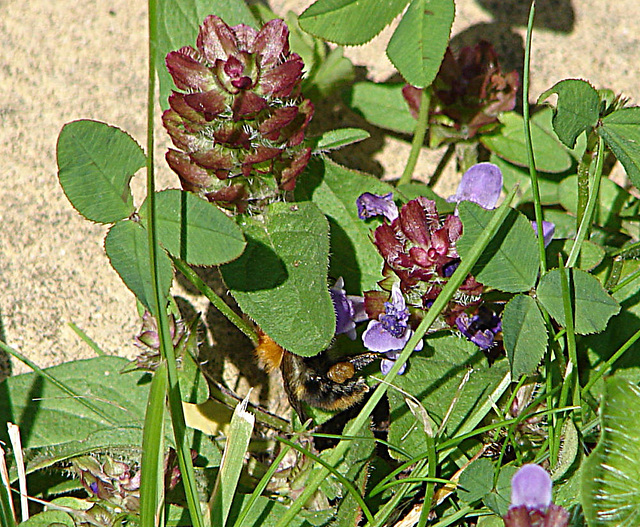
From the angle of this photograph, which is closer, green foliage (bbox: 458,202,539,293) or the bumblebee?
green foliage (bbox: 458,202,539,293)

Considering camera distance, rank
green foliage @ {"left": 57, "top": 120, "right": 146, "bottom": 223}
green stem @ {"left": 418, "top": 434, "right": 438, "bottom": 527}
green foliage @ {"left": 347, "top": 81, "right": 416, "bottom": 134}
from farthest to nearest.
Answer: green foliage @ {"left": 347, "top": 81, "right": 416, "bottom": 134}, green foliage @ {"left": 57, "top": 120, "right": 146, "bottom": 223}, green stem @ {"left": 418, "top": 434, "right": 438, "bottom": 527}

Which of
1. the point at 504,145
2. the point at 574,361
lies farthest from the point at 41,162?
the point at 574,361

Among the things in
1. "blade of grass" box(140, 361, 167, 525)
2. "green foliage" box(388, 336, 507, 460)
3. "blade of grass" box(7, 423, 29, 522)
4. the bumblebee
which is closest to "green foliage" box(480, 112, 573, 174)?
"green foliage" box(388, 336, 507, 460)

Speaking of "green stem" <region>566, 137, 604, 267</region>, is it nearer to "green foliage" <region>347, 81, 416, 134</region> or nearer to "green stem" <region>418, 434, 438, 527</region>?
"green stem" <region>418, 434, 438, 527</region>

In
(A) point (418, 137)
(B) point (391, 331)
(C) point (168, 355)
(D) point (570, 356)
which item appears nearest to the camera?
(C) point (168, 355)

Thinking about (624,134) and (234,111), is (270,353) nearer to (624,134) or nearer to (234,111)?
(234,111)

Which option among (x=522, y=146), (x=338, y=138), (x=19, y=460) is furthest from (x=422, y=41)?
(x=19, y=460)
